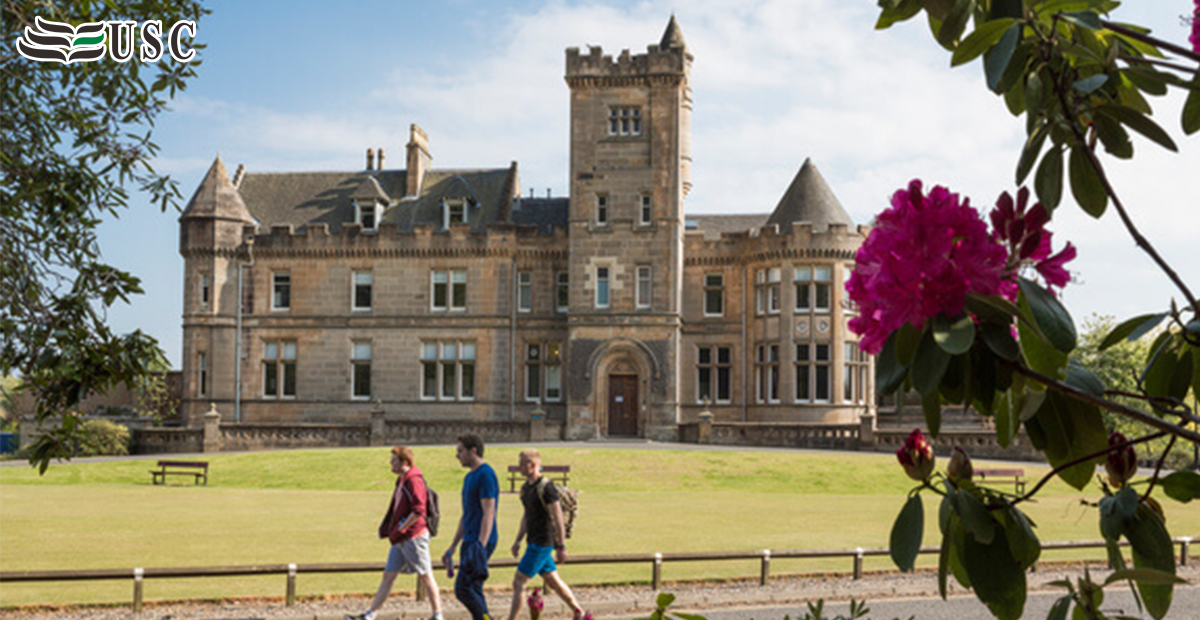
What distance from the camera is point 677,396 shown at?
42906mm

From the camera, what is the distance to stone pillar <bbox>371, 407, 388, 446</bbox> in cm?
4047

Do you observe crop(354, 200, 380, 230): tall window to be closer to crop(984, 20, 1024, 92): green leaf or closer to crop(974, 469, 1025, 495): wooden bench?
crop(974, 469, 1025, 495): wooden bench

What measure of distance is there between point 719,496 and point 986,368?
994 inches

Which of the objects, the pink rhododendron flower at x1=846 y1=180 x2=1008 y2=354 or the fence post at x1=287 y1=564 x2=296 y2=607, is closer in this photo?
the pink rhododendron flower at x1=846 y1=180 x2=1008 y2=354

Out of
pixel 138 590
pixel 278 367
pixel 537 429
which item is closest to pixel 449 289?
pixel 278 367

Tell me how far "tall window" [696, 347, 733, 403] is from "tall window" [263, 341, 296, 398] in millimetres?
16848

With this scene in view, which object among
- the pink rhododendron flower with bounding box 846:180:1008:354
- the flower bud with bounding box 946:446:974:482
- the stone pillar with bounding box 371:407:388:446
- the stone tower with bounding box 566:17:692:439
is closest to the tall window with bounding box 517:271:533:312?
the stone tower with bounding box 566:17:692:439

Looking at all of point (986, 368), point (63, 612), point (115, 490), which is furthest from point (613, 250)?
point (986, 368)

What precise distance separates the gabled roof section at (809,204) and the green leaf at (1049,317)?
138 ft

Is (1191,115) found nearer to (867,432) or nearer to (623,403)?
(867,432)

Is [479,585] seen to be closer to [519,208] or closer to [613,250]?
[613,250]

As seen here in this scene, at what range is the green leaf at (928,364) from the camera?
176cm

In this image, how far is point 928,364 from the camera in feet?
5.85

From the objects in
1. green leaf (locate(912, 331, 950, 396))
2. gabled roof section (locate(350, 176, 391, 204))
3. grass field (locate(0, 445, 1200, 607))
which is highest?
gabled roof section (locate(350, 176, 391, 204))
